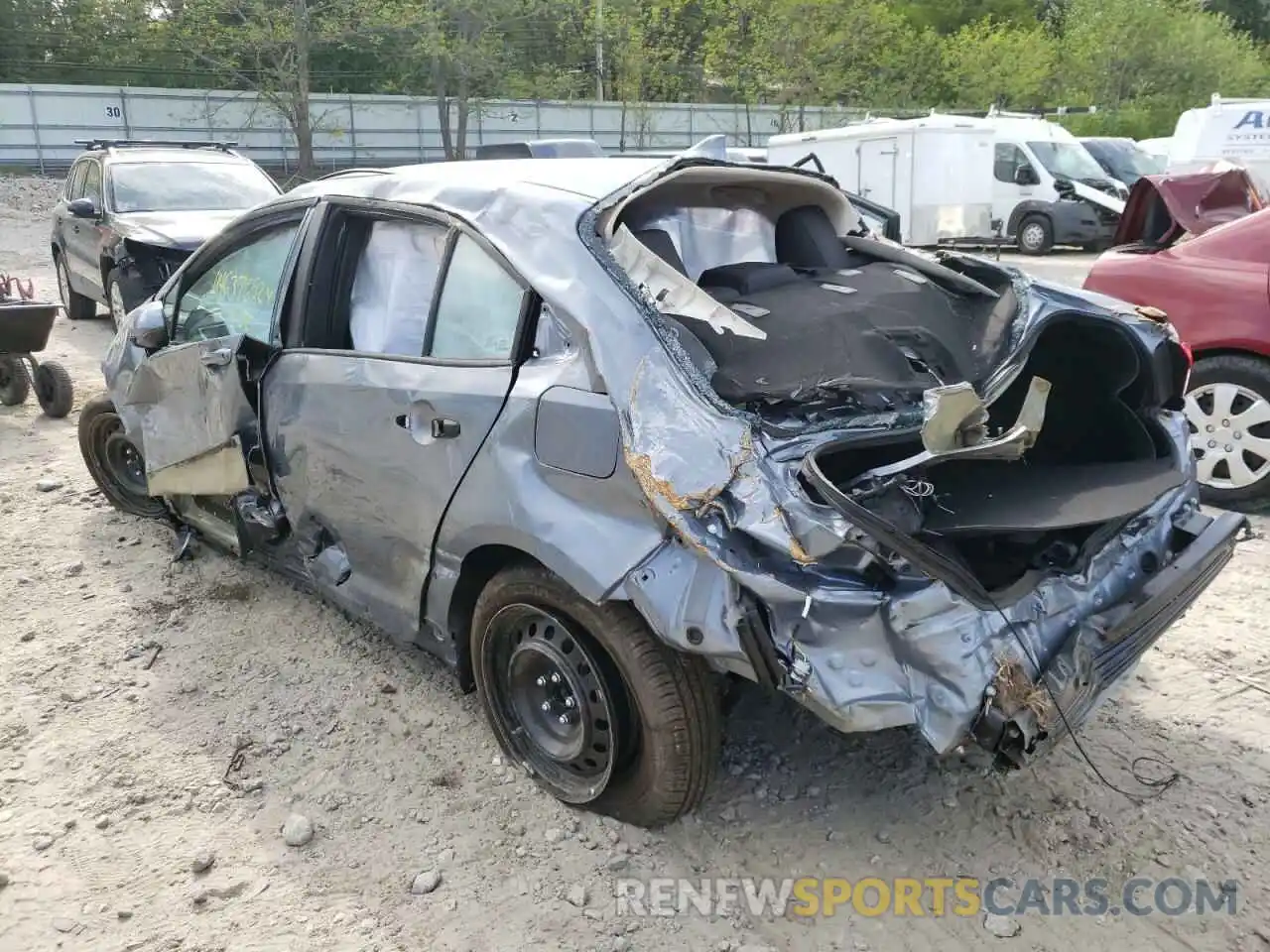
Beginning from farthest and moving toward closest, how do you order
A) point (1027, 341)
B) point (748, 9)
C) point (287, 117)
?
1. point (748, 9)
2. point (287, 117)
3. point (1027, 341)

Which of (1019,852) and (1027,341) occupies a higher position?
(1027,341)

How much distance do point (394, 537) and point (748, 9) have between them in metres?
30.9

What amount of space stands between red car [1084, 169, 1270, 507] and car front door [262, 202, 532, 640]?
3.98 m

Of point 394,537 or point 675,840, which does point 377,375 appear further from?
point 675,840

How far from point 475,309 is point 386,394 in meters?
0.42

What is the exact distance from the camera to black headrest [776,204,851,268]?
370 cm

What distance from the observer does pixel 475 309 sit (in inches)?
122

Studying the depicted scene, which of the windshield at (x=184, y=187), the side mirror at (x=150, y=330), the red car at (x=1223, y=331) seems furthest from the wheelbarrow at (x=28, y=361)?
the red car at (x=1223, y=331)

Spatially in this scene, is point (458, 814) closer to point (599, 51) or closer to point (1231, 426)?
point (1231, 426)

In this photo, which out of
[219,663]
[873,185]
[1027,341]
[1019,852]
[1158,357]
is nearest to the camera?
[1019,852]

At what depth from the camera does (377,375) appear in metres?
3.31

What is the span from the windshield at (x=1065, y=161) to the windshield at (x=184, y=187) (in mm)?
13961

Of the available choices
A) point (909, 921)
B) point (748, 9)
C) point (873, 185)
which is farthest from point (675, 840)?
point (748, 9)

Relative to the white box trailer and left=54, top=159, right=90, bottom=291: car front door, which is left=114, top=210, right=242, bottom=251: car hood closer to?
left=54, top=159, right=90, bottom=291: car front door
